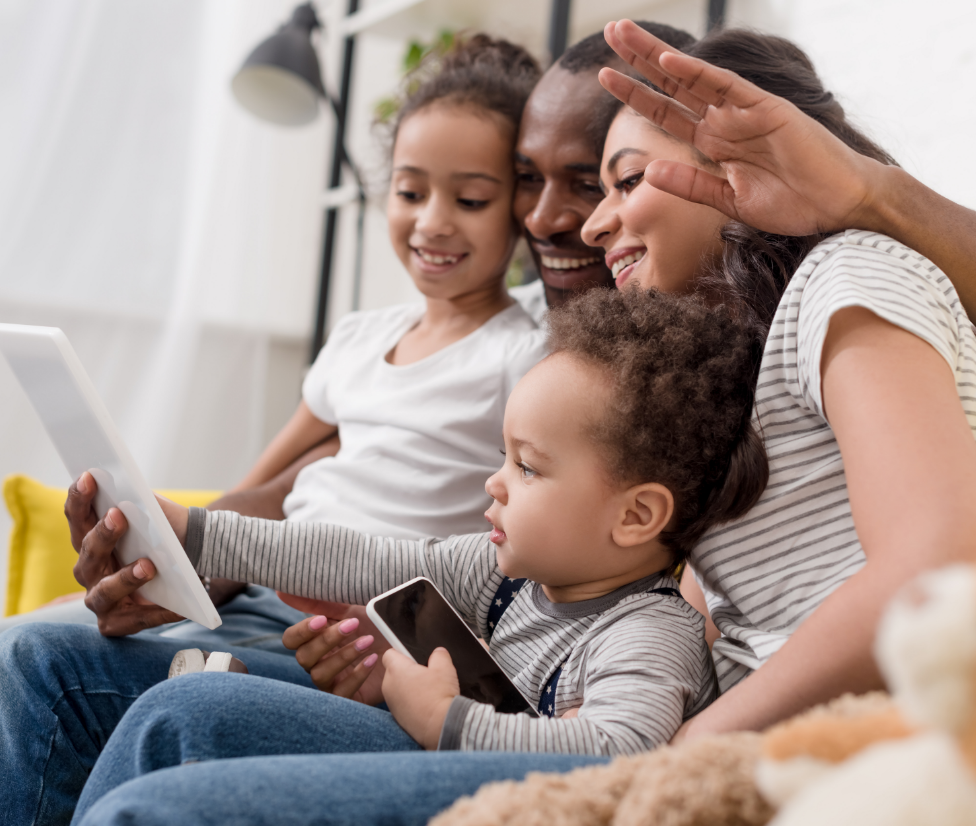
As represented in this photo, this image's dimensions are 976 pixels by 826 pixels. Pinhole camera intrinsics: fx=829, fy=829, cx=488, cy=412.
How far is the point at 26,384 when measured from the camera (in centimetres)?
89

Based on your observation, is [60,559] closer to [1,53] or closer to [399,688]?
[399,688]

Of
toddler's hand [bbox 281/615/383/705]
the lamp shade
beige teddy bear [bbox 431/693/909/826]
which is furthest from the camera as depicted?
the lamp shade

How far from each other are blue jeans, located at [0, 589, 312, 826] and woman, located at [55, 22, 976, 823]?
14.5 inches

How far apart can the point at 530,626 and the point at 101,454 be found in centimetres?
45

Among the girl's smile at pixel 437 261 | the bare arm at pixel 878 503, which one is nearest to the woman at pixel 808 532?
the bare arm at pixel 878 503

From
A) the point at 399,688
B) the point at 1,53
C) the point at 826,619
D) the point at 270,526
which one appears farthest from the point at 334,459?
the point at 1,53

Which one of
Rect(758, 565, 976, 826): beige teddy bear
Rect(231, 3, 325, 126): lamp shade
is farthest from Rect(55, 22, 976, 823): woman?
Rect(231, 3, 325, 126): lamp shade

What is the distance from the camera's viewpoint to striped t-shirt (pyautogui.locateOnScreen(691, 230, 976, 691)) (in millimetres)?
635

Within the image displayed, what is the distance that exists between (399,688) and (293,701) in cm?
9

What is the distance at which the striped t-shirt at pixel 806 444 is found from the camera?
2.08 feet

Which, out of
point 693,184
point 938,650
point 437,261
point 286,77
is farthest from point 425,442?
point 286,77

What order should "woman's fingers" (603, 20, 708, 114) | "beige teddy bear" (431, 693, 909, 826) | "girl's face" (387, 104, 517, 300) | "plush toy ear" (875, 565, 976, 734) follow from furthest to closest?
"girl's face" (387, 104, 517, 300) < "woman's fingers" (603, 20, 708, 114) < "beige teddy bear" (431, 693, 909, 826) < "plush toy ear" (875, 565, 976, 734)

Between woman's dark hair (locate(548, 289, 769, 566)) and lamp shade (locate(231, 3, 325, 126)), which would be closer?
woman's dark hair (locate(548, 289, 769, 566))

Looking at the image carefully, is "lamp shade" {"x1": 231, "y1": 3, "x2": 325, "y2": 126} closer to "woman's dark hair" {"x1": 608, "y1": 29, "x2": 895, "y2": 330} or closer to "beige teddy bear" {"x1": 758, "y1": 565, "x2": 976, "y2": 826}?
"woman's dark hair" {"x1": 608, "y1": 29, "x2": 895, "y2": 330}
